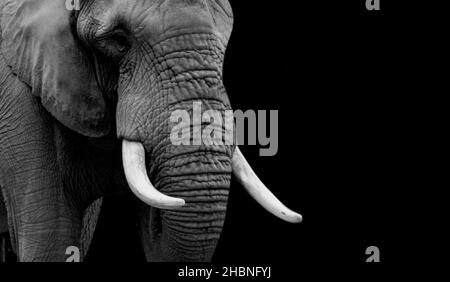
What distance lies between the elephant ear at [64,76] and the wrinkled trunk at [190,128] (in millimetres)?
253

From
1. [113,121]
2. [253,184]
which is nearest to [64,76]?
[113,121]

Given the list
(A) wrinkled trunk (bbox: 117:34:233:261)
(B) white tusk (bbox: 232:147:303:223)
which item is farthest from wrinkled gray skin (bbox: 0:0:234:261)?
(B) white tusk (bbox: 232:147:303:223)

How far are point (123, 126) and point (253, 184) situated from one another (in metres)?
0.59

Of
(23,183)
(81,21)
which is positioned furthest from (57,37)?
(23,183)

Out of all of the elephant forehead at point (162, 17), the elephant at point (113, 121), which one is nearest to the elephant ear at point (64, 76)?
the elephant at point (113, 121)

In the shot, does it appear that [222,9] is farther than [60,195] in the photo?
No

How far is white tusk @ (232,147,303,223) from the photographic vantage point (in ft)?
17.0

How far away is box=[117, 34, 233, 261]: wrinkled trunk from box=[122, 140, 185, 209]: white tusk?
38mm

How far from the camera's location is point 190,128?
4.98m

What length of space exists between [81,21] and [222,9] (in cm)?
59

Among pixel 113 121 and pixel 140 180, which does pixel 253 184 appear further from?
pixel 113 121

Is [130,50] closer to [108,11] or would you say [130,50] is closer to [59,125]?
[108,11]

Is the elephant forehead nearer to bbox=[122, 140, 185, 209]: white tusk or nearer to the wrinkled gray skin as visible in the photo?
the wrinkled gray skin

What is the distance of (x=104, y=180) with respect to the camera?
5684 millimetres
